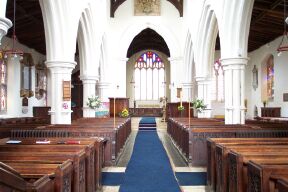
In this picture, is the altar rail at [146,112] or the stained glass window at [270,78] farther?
the altar rail at [146,112]

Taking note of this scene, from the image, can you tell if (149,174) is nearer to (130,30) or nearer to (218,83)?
(130,30)

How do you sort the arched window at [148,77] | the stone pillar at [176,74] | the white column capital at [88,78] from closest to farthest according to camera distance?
the white column capital at [88,78] → the stone pillar at [176,74] → the arched window at [148,77]

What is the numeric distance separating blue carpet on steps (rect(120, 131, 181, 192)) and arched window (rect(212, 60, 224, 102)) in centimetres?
1448

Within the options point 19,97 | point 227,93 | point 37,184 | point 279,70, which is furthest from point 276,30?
point 37,184

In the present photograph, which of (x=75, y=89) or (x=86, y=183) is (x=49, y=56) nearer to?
(x=86, y=183)

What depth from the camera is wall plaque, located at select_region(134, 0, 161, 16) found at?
17859mm

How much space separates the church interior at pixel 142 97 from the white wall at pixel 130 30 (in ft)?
0.19

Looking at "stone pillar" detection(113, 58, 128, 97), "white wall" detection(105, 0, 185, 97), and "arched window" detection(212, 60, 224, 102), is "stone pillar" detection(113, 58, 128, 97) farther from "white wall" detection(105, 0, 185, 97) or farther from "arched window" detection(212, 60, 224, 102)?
"arched window" detection(212, 60, 224, 102)

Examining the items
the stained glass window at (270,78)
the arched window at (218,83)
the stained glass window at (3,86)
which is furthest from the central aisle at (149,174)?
the arched window at (218,83)

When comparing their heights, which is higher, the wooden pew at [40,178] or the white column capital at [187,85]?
the white column capital at [187,85]

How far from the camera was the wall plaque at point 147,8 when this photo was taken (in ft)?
58.6

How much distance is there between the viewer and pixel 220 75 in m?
22.0

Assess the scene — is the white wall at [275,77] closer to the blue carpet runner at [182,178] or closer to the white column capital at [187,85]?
the white column capital at [187,85]

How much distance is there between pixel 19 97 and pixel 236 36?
10.7m
